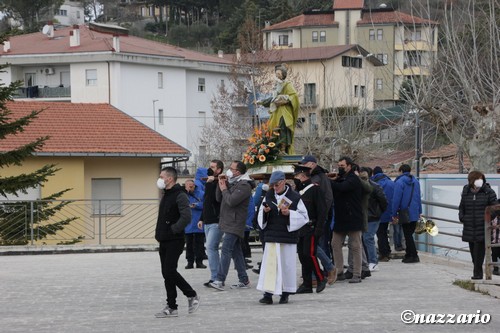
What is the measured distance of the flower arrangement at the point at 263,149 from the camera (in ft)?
59.1

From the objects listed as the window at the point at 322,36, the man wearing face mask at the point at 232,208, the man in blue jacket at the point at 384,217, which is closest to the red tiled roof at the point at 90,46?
the window at the point at 322,36

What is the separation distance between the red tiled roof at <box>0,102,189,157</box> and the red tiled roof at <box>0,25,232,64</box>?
29240mm

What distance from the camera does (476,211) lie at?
15.8 metres

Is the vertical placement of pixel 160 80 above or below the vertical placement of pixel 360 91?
above

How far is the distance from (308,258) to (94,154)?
25.0 meters

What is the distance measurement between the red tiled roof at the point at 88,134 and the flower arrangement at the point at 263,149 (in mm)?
20786

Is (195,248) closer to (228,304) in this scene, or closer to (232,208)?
(232,208)

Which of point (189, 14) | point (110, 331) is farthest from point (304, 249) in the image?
point (189, 14)

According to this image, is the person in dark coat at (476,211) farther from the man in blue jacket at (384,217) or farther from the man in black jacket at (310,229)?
the man in blue jacket at (384,217)

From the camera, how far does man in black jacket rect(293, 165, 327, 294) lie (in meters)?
A: 14.6

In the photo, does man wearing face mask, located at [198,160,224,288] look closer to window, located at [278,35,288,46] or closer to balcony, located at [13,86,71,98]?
balcony, located at [13,86,71,98]

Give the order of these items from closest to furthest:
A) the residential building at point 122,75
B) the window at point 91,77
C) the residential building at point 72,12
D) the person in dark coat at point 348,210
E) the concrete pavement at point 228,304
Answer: the concrete pavement at point 228,304, the person in dark coat at point 348,210, the residential building at point 122,75, the window at point 91,77, the residential building at point 72,12

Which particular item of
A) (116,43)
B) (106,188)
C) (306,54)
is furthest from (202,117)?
(106,188)

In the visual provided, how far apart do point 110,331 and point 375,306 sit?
3651 millimetres
